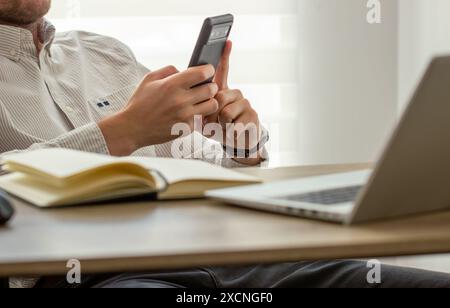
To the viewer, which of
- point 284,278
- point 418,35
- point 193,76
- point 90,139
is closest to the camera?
point 284,278

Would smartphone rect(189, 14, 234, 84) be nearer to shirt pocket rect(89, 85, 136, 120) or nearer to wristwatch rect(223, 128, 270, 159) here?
wristwatch rect(223, 128, 270, 159)

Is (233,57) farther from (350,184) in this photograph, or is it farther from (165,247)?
(165,247)

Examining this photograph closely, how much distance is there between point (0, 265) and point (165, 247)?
0.12 meters

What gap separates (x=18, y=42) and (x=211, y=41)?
563 mm

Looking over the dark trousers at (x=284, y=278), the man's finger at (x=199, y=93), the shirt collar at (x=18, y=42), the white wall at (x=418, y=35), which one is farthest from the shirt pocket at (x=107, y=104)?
the white wall at (x=418, y=35)

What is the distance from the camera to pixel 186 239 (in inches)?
27.2

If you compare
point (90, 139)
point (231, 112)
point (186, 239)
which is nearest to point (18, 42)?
point (90, 139)

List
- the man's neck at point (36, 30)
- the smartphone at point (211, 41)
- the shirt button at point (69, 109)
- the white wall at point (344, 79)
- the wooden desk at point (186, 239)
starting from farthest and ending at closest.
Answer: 1. the white wall at point (344, 79)
2. the man's neck at point (36, 30)
3. the shirt button at point (69, 109)
4. the smartphone at point (211, 41)
5. the wooden desk at point (186, 239)

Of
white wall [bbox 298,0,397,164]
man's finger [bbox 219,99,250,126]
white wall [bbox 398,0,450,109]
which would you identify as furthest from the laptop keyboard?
white wall [bbox 298,0,397,164]

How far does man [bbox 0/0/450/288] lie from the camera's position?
1.12 m

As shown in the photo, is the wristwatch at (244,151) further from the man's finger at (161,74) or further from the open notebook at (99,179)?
the open notebook at (99,179)

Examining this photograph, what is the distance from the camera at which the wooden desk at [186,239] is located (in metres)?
0.63

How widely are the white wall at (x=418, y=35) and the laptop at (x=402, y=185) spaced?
163 centimetres

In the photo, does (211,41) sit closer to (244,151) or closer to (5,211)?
(244,151)
